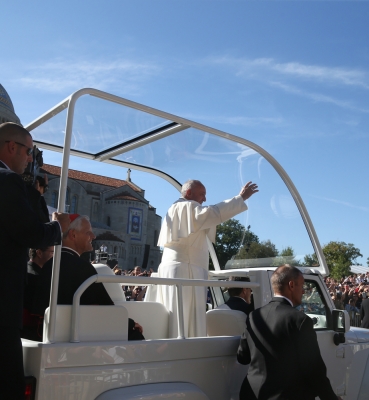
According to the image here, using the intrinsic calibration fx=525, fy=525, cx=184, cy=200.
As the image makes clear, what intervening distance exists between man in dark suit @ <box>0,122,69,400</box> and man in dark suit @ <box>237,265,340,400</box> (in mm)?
1495

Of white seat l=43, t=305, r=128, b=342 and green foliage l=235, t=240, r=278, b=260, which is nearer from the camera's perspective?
white seat l=43, t=305, r=128, b=342

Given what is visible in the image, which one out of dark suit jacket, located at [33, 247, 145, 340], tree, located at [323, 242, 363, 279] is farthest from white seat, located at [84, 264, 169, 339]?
tree, located at [323, 242, 363, 279]

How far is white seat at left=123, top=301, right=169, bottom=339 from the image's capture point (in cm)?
429

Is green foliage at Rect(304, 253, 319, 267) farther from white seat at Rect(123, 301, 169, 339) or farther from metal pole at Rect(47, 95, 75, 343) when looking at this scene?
metal pole at Rect(47, 95, 75, 343)

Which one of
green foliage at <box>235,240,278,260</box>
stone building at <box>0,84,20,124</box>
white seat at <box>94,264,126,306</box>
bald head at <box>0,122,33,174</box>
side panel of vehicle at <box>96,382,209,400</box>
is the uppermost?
stone building at <box>0,84,20,124</box>

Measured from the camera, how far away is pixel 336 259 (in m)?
59.4

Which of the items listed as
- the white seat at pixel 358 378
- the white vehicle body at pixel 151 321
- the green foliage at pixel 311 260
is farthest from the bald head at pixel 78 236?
the white seat at pixel 358 378

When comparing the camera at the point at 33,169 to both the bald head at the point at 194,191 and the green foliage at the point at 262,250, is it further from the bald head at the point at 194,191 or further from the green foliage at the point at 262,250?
the green foliage at the point at 262,250

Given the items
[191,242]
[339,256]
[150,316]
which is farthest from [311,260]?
[339,256]

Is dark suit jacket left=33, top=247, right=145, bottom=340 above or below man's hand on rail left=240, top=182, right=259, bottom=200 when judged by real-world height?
below

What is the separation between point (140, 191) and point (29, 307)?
7.77 ft

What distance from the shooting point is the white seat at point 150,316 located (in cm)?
429

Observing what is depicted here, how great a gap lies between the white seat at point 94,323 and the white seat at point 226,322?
1.19 metres

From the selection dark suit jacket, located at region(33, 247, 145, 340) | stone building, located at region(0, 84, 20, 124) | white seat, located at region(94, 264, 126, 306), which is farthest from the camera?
stone building, located at region(0, 84, 20, 124)
